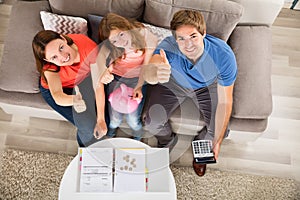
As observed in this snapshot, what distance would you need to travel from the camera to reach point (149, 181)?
75.3 inches

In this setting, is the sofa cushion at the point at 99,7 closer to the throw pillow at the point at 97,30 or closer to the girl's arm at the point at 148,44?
the throw pillow at the point at 97,30

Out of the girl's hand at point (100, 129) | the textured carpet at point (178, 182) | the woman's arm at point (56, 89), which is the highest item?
the woman's arm at point (56, 89)

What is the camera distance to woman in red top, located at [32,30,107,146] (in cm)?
172

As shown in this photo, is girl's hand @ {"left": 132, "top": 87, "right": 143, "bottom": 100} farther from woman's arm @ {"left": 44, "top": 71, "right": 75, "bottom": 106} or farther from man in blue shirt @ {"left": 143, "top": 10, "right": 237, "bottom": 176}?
woman's arm @ {"left": 44, "top": 71, "right": 75, "bottom": 106}

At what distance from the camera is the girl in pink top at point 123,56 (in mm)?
1749

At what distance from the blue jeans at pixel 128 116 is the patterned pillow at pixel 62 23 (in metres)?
0.33

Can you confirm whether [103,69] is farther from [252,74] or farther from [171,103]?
[252,74]

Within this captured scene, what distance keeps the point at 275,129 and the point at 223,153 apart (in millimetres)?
367

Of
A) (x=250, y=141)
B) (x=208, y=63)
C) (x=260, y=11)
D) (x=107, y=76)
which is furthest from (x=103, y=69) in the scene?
(x=250, y=141)

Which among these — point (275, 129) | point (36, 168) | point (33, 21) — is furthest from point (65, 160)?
point (275, 129)

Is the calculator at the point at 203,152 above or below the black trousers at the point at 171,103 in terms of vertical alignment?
below

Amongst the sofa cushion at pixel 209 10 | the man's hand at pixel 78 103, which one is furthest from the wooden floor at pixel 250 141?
the sofa cushion at pixel 209 10

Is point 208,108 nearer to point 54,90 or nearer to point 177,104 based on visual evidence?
point 177,104

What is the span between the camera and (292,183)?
2.22 meters
